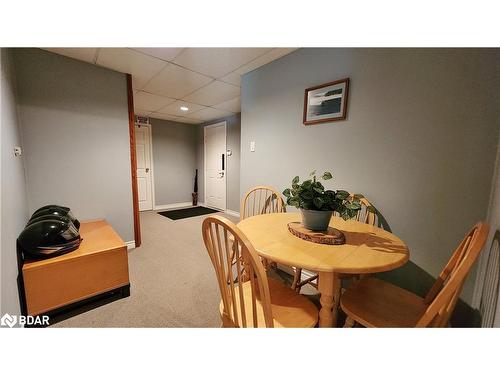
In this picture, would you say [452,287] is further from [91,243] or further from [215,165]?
[215,165]

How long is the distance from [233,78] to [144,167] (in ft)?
10.4

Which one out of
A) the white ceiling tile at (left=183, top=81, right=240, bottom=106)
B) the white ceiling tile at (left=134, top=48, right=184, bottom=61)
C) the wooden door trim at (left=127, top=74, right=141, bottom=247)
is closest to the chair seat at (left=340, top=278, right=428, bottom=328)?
the white ceiling tile at (left=134, top=48, right=184, bottom=61)

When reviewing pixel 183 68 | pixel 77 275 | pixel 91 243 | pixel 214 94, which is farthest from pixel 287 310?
pixel 214 94

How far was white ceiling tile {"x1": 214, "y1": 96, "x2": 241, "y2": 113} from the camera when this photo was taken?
3.26 m

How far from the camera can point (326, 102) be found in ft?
5.47

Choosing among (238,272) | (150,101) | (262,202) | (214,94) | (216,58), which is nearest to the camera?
(238,272)

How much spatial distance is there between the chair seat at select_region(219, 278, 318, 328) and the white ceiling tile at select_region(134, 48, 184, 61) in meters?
2.10

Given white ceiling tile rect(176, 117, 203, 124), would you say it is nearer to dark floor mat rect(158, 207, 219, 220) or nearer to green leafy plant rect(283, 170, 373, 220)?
dark floor mat rect(158, 207, 219, 220)

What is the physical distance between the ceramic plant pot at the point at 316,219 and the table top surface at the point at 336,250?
0.42 feet

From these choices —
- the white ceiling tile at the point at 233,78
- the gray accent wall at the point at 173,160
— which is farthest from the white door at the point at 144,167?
the white ceiling tile at the point at 233,78

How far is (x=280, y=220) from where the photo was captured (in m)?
1.32

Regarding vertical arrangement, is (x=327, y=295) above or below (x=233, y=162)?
below

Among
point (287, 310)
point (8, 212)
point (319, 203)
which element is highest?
point (319, 203)
